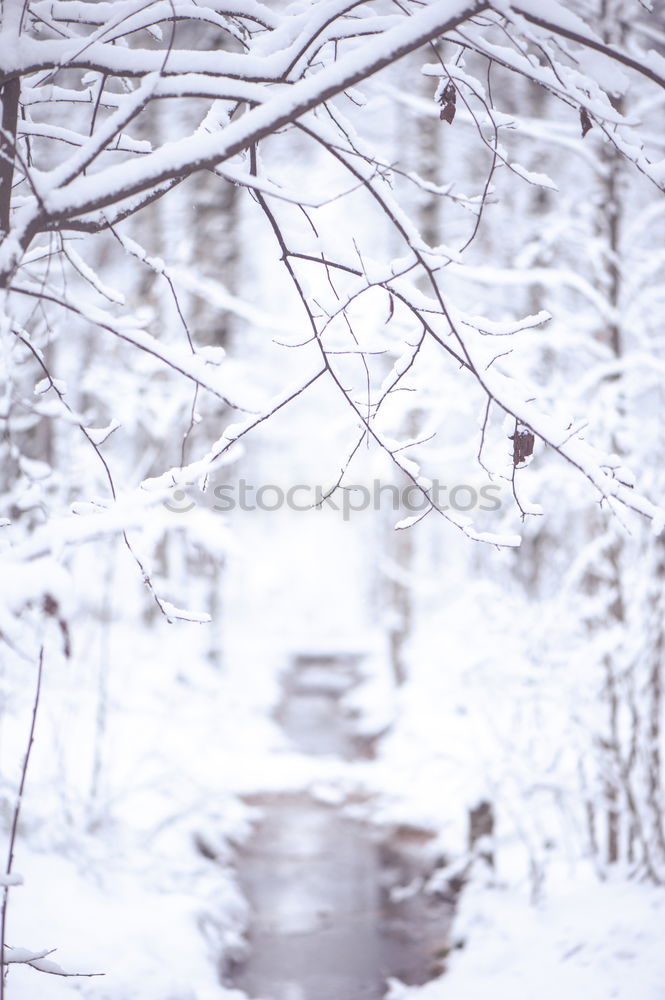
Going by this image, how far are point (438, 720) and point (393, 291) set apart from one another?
7.88 m

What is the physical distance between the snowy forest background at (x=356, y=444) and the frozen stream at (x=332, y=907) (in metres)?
0.33

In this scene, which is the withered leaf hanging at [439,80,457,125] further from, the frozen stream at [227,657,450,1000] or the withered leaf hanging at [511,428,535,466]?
the frozen stream at [227,657,450,1000]

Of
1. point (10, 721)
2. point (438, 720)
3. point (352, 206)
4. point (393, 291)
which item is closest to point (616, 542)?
point (393, 291)

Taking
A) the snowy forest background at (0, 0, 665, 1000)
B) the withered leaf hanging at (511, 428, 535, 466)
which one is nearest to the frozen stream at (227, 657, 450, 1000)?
the snowy forest background at (0, 0, 665, 1000)

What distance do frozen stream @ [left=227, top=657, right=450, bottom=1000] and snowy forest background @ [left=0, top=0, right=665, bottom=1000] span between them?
327mm

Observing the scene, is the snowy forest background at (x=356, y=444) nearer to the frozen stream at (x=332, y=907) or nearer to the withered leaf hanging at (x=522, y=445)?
the withered leaf hanging at (x=522, y=445)

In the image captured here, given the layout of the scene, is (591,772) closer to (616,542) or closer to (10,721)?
(616,542)

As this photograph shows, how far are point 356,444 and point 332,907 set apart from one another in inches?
185

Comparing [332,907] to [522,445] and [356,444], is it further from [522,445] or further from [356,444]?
[522,445]

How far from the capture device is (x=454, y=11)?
5.27ft

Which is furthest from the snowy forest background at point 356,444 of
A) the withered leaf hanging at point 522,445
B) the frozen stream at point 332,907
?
the frozen stream at point 332,907

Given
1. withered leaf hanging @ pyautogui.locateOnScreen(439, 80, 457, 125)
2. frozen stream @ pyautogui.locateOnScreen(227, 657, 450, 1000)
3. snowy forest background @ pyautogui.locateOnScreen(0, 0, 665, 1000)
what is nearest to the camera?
snowy forest background @ pyautogui.locateOnScreen(0, 0, 665, 1000)

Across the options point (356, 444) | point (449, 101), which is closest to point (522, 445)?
point (356, 444)

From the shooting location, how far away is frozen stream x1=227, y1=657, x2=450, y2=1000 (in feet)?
14.5
